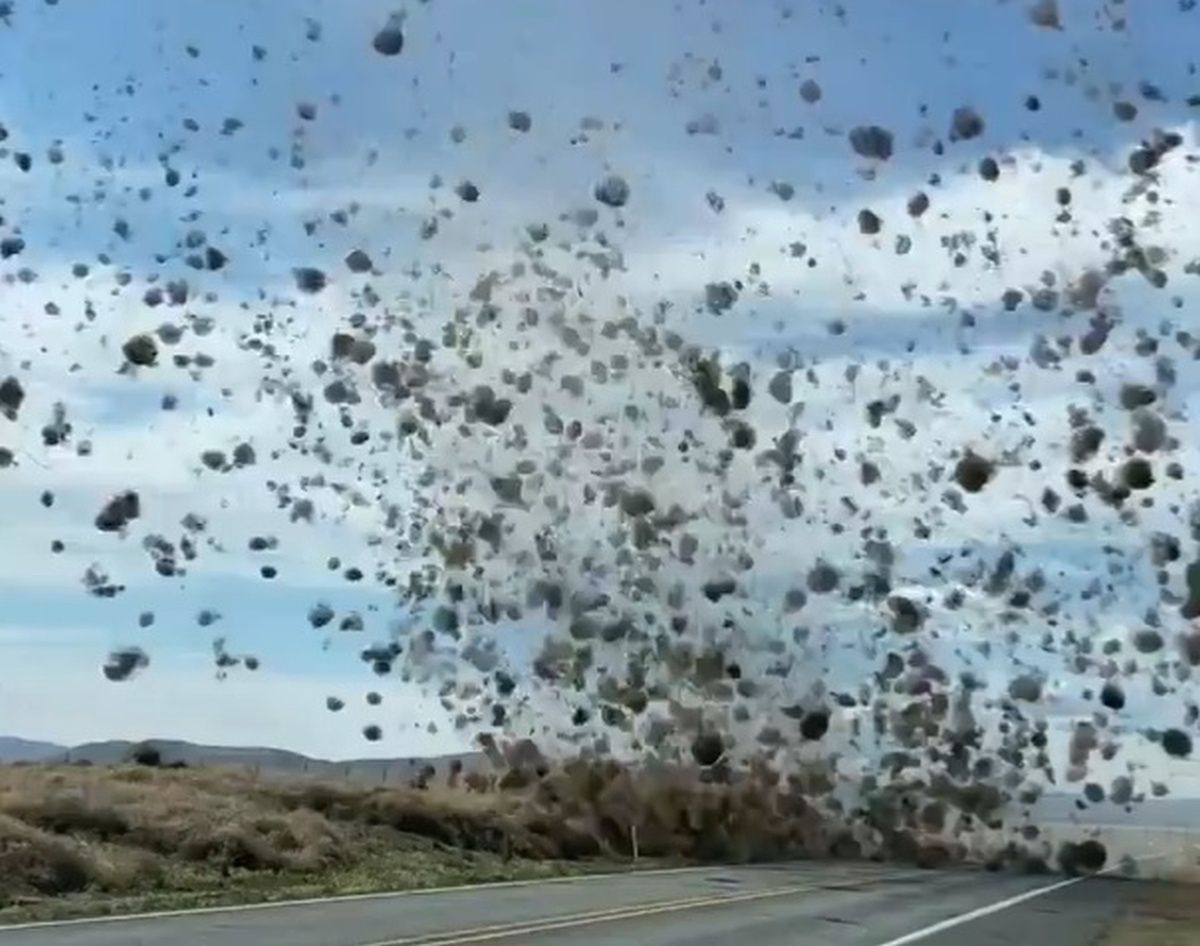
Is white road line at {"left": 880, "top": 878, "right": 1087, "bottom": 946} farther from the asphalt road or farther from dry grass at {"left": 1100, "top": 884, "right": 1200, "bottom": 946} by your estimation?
dry grass at {"left": 1100, "top": 884, "right": 1200, "bottom": 946}

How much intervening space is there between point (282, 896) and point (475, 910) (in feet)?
12.5

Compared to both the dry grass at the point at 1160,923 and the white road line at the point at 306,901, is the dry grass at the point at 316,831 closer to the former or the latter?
the white road line at the point at 306,901

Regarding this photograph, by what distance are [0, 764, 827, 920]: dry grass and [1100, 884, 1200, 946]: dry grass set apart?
509 inches

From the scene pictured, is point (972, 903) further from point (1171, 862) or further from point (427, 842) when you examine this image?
Answer: point (1171, 862)

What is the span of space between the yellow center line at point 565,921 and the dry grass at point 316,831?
5415mm

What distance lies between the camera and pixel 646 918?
35.0 metres

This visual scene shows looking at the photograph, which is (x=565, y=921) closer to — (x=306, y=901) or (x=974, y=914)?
(x=306, y=901)

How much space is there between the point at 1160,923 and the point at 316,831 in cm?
1795

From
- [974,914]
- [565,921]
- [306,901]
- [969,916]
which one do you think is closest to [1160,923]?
[974,914]

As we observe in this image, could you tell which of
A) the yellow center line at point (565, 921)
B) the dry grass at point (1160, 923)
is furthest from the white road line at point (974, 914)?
the yellow center line at point (565, 921)

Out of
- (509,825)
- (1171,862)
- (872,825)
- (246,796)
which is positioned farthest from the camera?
(1171,862)

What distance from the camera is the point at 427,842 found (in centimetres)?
5666

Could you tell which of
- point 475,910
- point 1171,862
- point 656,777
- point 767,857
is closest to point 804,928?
point 475,910

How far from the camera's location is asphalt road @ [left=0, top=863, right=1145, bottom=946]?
28.4m
